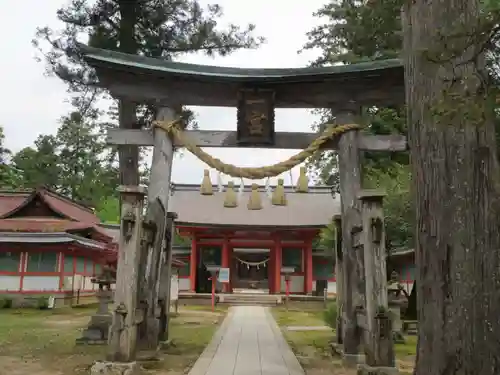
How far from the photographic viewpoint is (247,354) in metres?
7.83

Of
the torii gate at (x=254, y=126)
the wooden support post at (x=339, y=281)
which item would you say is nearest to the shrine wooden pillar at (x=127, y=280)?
the torii gate at (x=254, y=126)

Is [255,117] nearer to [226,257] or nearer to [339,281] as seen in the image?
[339,281]

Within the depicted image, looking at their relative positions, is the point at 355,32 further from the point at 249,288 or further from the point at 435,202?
the point at 249,288

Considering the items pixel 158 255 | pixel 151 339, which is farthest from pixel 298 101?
pixel 151 339

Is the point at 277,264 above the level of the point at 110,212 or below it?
below

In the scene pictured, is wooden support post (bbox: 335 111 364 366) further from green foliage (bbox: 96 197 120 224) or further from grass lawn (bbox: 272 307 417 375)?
green foliage (bbox: 96 197 120 224)

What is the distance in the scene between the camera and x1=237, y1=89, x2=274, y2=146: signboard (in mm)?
7781

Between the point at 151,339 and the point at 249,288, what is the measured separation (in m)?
24.6

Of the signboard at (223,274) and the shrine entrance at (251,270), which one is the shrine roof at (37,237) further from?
the shrine entrance at (251,270)

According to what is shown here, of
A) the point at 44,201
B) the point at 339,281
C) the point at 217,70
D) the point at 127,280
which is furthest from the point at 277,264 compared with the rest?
the point at 127,280

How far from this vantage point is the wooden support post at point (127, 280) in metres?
5.89

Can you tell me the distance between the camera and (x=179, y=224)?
2339cm

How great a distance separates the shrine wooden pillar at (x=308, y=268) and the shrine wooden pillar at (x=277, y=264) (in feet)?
4.25

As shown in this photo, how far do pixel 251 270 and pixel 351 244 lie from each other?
2649 cm
